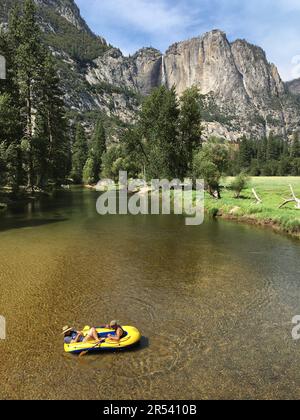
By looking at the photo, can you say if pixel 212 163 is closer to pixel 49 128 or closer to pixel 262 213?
pixel 262 213

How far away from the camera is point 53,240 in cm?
2959

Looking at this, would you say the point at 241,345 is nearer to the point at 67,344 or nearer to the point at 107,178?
the point at 67,344

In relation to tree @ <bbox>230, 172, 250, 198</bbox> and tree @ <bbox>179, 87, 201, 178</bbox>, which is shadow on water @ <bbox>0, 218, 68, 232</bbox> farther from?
tree @ <bbox>179, 87, 201, 178</bbox>

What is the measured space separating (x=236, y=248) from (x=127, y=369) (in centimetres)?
1813

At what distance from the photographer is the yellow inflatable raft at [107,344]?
12133 millimetres

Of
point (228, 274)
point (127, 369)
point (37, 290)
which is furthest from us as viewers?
point (228, 274)

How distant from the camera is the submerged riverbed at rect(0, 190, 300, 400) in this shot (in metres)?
10.6

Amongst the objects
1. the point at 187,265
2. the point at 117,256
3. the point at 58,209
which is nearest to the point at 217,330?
the point at 187,265

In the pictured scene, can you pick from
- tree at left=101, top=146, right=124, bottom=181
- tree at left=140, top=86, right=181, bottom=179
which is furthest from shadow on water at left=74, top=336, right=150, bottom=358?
tree at left=101, top=146, right=124, bottom=181

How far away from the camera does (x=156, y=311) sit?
15.9m

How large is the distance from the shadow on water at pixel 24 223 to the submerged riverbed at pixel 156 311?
3299 millimetres

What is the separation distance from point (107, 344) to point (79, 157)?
119729mm

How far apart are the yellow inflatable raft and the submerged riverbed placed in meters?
0.28

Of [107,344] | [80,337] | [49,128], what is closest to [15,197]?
[49,128]
